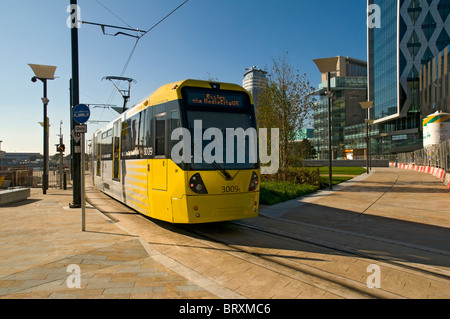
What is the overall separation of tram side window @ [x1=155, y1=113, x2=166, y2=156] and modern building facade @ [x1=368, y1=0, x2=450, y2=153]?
63.3 meters

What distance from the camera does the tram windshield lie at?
21.8 feet

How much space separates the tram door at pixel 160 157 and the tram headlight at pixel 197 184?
0.82 m

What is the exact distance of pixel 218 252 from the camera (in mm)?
5918

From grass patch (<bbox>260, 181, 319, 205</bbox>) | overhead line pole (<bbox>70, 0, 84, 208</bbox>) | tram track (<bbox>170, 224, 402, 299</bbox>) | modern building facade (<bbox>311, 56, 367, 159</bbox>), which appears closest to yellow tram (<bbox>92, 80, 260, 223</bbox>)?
tram track (<bbox>170, 224, 402, 299</bbox>)

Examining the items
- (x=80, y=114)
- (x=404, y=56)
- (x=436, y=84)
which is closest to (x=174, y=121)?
(x=80, y=114)

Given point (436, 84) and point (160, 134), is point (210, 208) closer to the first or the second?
point (160, 134)

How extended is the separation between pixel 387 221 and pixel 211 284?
661 centimetres

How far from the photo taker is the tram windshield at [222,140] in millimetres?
6637

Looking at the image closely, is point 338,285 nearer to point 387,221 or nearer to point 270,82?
point 387,221

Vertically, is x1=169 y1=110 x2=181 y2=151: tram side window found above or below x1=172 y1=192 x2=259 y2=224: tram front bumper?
above

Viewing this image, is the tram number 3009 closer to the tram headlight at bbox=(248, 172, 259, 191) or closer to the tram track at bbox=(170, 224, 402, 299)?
the tram headlight at bbox=(248, 172, 259, 191)

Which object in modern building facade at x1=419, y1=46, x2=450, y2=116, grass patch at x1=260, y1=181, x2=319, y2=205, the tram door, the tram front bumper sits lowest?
grass patch at x1=260, y1=181, x2=319, y2=205

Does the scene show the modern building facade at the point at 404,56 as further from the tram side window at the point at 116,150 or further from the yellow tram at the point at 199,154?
the yellow tram at the point at 199,154
